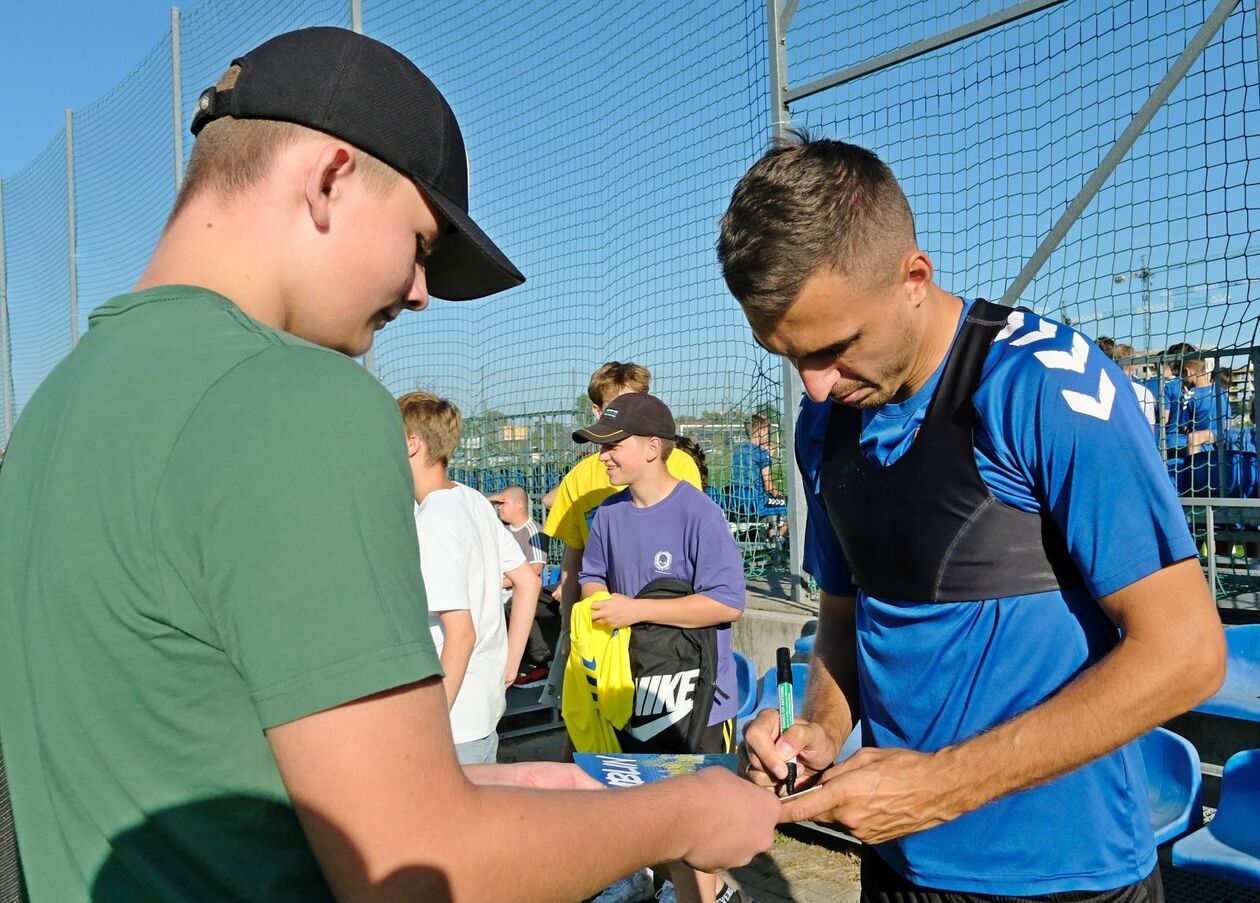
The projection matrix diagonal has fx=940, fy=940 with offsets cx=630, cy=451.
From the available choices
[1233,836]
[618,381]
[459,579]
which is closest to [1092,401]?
[1233,836]

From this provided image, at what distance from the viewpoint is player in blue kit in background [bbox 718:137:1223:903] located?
1455mm

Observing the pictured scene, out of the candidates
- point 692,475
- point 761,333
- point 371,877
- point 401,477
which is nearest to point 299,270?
point 401,477

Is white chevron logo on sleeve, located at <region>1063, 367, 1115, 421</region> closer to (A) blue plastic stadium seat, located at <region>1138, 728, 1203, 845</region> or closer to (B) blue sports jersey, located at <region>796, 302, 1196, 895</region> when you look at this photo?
(B) blue sports jersey, located at <region>796, 302, 1196, 895</region>

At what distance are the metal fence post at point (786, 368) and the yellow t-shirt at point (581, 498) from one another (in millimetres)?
842

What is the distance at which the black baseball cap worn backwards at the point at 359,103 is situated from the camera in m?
1.05

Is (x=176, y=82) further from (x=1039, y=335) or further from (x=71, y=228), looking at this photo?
(x=1039, y=335)

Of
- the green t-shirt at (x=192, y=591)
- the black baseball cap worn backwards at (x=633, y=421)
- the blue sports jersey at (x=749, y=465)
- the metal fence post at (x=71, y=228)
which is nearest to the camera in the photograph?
the green t-shirt at (x=192, y=591)

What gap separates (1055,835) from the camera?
1624 millimetres

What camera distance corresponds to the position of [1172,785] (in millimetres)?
3273

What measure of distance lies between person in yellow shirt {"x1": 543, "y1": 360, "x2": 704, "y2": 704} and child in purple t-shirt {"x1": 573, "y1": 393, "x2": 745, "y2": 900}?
35 cm

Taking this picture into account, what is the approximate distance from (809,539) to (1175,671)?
88cm

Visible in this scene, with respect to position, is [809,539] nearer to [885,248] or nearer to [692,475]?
[885,248]

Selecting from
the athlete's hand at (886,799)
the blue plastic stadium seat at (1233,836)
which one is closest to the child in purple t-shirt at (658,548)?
the blue plastic stadium seat at (1233,836)

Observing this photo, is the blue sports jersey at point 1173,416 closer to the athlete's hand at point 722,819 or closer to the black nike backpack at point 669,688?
the black nike backpack at point 669,688
